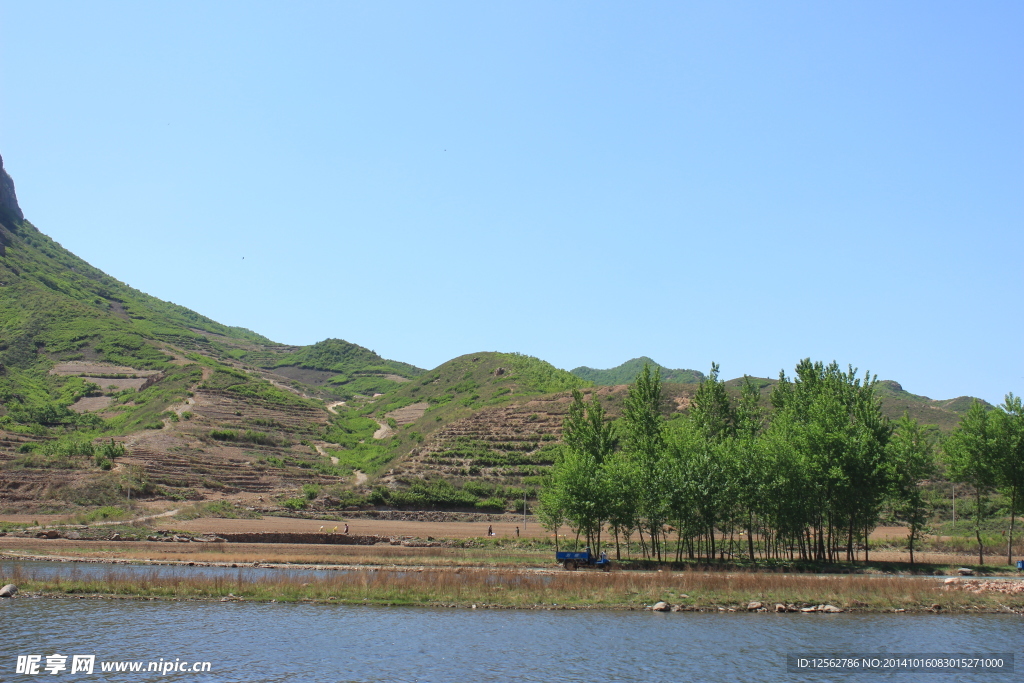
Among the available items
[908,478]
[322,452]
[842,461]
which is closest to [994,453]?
[908,478]

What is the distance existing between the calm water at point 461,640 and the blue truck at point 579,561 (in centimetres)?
1434

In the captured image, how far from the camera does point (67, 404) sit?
134 metres

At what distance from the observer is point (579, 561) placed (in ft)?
152

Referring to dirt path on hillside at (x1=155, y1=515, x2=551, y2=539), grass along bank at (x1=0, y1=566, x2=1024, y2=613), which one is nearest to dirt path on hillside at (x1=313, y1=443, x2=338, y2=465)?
dirt path on hillside at (x1=155, y1=515, x2=551, y2=539)

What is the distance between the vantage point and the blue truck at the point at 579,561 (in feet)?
149

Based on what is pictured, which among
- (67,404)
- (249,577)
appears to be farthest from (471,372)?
(249,577)

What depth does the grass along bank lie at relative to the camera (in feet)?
106

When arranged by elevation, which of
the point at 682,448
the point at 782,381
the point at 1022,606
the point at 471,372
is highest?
the point at 471,372

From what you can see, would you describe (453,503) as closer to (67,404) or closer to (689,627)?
(689,627)

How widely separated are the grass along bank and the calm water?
1191mm

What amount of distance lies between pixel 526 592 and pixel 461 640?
7815mm

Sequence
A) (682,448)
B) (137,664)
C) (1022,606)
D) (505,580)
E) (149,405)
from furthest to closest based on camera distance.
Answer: (149,405) → (682,448) → (505,580) → (1022,606) → (137,664)

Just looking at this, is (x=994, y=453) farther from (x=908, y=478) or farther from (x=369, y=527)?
(x=369, y=527)

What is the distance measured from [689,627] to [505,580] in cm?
1005
